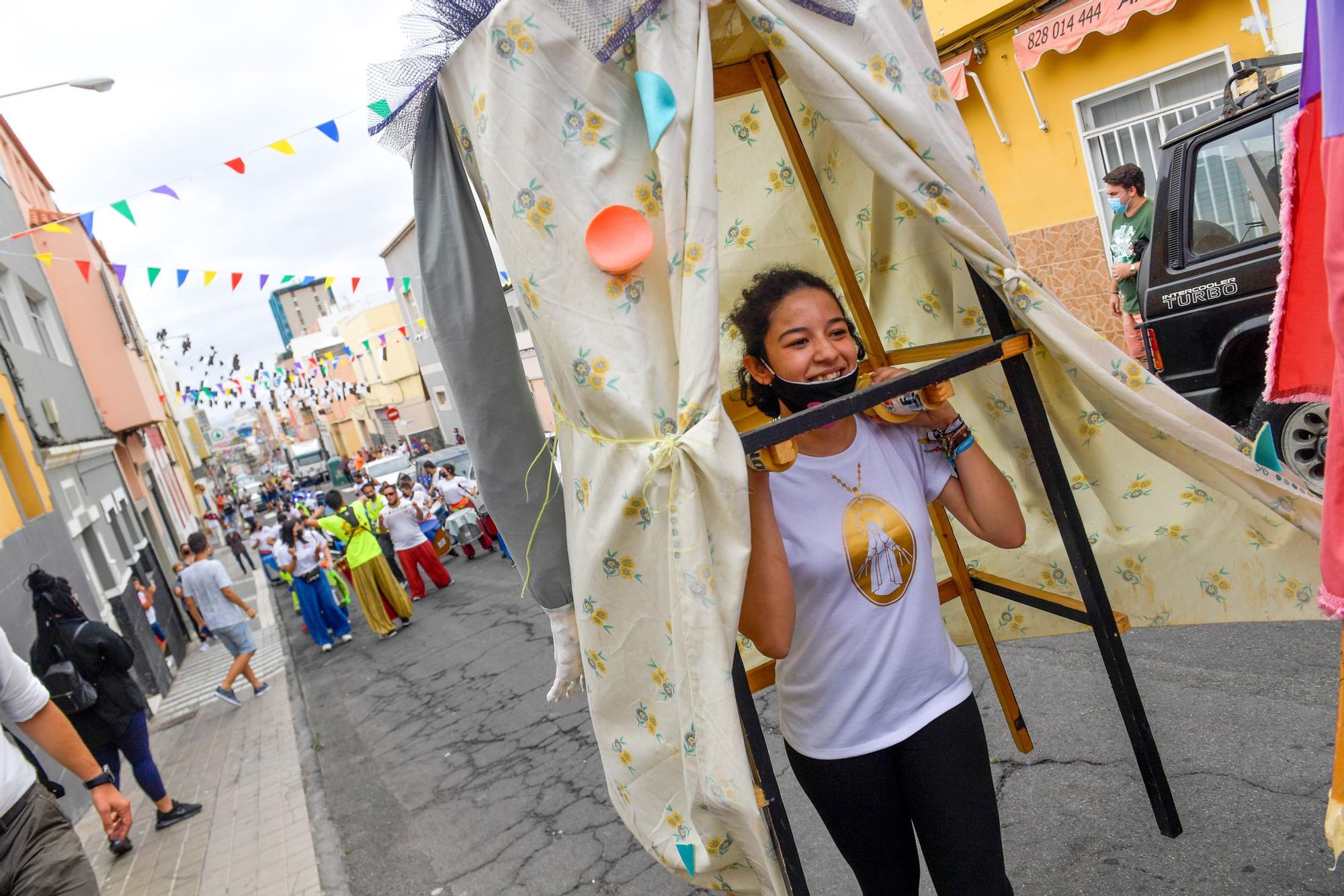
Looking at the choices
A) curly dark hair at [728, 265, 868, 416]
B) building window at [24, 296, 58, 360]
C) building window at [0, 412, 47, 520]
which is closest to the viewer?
curly dark hair at [728, 265, 868, 416]

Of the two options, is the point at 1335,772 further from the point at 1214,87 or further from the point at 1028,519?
the point at 1214,87

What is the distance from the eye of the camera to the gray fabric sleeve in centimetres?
220

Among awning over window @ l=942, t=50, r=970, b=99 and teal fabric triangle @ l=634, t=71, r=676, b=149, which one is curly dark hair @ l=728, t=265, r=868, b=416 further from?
awning over window @ l=942, t=50, r=970, b=99

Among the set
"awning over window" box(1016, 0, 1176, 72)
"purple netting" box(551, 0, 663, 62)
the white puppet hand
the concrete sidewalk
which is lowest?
the concrete sidewalk

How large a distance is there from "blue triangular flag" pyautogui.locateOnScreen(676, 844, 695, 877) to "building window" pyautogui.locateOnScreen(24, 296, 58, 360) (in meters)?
15.9

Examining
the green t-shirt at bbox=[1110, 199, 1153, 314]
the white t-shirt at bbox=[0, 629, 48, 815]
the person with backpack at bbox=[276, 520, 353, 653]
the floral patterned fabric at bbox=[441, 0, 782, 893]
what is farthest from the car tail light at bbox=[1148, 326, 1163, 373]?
the person with backpack at bbox=[276, 520, 353, 653]

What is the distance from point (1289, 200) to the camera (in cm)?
204

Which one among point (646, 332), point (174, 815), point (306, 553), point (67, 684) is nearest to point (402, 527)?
point (306, 553)

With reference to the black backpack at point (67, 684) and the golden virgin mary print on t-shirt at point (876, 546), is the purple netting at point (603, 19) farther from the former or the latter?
the black backpack at point (67, 684)

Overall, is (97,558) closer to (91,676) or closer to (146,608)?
(146,608)

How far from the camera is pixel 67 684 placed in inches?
205

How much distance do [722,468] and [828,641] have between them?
0.61 m

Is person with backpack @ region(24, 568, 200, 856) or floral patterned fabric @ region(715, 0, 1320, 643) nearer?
floral patterned fabric @ region(715, 0, 1320, 643)

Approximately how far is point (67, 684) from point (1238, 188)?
7286 mm
